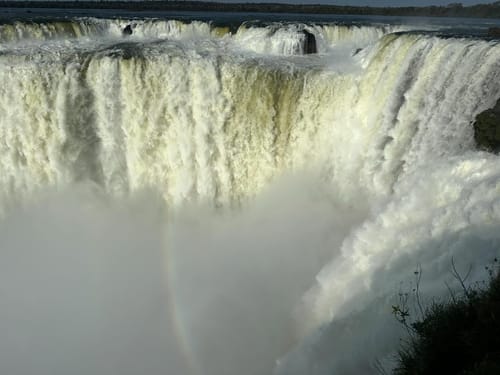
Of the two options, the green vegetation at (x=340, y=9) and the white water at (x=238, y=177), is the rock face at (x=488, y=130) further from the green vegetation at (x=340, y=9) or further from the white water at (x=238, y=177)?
the green vegetation at (x=340, y=9)

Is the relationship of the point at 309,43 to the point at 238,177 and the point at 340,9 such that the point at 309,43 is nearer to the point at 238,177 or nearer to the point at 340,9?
the point at 238,177

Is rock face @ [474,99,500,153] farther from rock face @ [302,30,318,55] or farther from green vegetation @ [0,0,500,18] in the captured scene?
green vegetation @ [0,0,500,18]

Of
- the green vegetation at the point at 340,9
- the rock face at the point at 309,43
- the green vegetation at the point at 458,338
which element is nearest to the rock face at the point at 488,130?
the green vegetation at the point at 458,338

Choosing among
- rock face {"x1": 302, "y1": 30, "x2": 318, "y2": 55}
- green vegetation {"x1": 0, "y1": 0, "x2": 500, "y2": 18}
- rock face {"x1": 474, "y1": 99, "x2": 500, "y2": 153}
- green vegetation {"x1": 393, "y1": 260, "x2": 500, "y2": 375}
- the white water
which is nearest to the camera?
green vegetation {"x1": 393, "y1": 260, "x2": 500, "y2": 375}

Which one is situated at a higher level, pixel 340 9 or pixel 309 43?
pixel 340 9

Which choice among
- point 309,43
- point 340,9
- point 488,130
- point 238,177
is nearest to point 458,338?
point 488,130

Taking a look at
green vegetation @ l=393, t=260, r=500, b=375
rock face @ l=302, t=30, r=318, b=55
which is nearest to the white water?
rock face @ l=302, t=30, r=318, b=55
